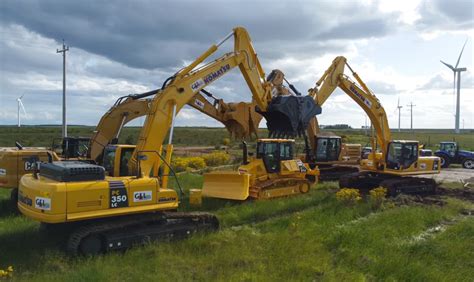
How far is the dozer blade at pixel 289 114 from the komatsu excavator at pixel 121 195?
16.4ft

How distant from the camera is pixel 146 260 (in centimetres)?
891

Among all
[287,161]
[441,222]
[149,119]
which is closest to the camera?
[149,119]

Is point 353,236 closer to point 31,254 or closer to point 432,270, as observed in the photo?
point 432,270

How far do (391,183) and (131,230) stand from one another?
11.2 metres

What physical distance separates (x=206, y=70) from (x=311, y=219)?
5416 mm

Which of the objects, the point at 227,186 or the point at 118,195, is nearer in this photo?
the point at 118,195

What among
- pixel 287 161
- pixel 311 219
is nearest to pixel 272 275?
pixel 311 219

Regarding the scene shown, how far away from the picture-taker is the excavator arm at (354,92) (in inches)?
765

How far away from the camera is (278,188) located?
16422mm

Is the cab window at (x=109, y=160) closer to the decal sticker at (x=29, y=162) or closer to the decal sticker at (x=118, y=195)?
the decal sticker at (x=118, y=195)

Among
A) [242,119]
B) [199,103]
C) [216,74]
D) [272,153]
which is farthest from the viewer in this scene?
[242,119]

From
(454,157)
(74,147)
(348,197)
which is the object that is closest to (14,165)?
(74,147)

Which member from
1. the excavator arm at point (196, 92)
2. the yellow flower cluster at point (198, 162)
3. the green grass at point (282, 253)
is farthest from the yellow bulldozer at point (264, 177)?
the yellow flower cluster at point (198, 162)

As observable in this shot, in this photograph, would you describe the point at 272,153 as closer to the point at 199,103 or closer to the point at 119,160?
the point at 199,103
